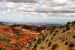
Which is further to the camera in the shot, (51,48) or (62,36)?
(62,36)

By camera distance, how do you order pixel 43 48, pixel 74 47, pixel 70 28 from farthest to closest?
pixel 70 28 < pixel 43 48 < pixel 74 47

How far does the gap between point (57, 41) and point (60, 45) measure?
265cm

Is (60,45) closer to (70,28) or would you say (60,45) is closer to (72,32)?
(72,32)

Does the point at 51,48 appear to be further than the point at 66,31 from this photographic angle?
No

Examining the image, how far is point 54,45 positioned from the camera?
4309cm

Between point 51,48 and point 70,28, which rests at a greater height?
point 70,28

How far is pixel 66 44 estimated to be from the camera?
41.4m

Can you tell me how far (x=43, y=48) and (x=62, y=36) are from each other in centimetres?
555

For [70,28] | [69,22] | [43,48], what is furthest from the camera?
[69,22]

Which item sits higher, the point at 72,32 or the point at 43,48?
the point at 72,32

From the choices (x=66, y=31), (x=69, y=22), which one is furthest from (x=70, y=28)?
(x=69, y=22)

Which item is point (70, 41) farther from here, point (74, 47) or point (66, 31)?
point (66, 31)

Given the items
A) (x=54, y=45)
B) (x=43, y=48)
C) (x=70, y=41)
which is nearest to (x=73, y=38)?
(x=70, y=41)

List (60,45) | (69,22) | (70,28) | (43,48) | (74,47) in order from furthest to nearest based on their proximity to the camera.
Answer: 1. (69,22)
2. (70,28)
3. (43,48)
4. (60,45)
5. (74,47)
